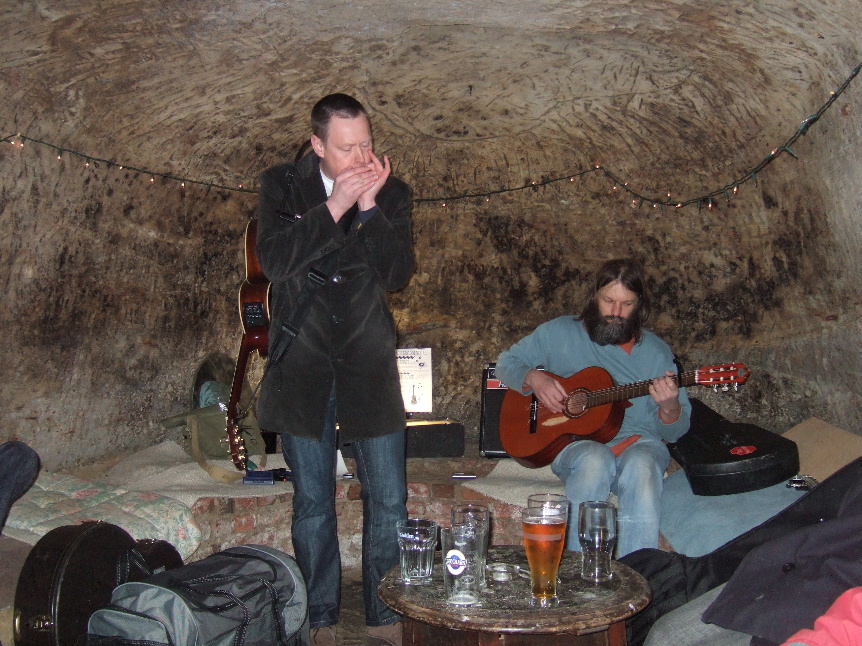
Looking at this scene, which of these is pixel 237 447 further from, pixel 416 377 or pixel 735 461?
pixel 735 461

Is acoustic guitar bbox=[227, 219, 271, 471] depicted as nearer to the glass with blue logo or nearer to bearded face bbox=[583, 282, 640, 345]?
bearded face bbox=[583, 282, 640, 345]

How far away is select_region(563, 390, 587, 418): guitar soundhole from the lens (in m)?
3.25

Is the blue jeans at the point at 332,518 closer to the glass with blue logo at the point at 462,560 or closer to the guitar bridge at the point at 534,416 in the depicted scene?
the glass with blue logo at the point at 462,560

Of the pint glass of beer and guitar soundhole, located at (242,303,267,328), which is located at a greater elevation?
guitar soundhole, located at (242,303,267,328)

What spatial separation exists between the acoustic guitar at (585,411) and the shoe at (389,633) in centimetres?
119

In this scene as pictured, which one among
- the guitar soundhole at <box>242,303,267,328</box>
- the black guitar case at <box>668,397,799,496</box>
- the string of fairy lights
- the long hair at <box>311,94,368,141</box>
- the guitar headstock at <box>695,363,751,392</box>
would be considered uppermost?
the string of fairy lights

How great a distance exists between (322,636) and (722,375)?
1819 mm

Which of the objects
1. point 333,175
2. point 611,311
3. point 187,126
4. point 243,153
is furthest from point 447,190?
point 333,175

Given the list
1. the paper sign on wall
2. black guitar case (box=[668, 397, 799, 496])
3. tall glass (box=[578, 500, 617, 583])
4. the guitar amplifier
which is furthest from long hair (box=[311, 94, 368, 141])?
the paper sign on wall

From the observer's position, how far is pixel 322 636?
2.31m

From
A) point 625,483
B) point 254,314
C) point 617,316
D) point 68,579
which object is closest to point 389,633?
point 68,579

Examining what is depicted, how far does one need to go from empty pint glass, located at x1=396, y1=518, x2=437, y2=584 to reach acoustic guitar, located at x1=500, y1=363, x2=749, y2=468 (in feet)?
4.99

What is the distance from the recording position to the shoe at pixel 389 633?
2.30m

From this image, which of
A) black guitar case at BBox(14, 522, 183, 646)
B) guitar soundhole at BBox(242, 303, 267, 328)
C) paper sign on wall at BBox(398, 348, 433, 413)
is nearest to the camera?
black guitar case at BBox(14, 522, 183, 646)
